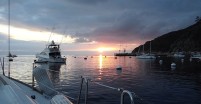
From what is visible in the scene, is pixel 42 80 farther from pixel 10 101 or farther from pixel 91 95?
pixel 91 95

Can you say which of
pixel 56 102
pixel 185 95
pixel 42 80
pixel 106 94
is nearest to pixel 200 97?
pixel 185 95

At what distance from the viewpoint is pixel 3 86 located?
891 cm

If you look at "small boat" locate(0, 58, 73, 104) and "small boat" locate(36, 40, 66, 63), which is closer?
"small boat" locate(0, 58, 73, 104)

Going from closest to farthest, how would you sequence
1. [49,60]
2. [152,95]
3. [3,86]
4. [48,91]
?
[3,86] < [48,91] < [152,95] < [49,60]

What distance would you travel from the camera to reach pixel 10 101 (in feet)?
22.5

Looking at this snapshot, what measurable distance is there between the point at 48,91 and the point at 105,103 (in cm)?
1449

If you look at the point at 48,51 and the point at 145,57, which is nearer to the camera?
the point at 48,51

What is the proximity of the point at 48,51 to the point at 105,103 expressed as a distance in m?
80.4

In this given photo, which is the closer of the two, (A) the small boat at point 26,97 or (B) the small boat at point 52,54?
(A) the small boat at point 26,97

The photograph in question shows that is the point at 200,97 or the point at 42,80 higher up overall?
the point at 42,80

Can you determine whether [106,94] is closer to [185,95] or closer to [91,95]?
[91,95]

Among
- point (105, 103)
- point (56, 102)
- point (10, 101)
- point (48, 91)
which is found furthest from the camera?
point (105, 103)

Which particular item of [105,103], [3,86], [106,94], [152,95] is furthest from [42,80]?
[152,95]

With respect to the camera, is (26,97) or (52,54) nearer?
(26,97)
